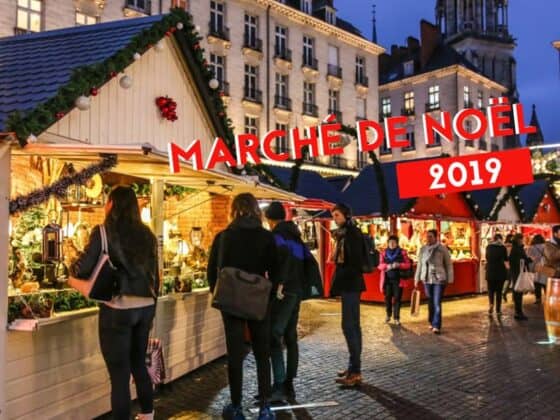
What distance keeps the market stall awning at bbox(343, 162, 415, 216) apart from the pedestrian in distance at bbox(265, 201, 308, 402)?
903 cm

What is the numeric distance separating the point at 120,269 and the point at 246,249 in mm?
1018

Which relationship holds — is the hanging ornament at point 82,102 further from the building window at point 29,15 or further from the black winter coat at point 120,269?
the building window at point 29,15

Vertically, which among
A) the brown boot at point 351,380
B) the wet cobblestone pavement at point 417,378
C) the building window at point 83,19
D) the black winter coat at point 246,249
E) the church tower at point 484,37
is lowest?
the wet cobblestone pavement at point 417,378

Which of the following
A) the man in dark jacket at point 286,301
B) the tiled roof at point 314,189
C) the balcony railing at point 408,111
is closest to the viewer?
the man in dark jacket at point 286,301

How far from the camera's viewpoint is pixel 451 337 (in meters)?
9.59

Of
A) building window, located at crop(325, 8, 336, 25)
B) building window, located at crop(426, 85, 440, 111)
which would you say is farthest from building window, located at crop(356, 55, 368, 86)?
building window, located at crop(426, 85, 440, 111)

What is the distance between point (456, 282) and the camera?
54.2 ft

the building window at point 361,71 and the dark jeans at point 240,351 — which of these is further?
the building window at point 361,71

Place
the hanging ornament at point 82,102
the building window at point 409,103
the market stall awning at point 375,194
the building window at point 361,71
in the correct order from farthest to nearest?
the building window at point 409,103 → the building window at point 361,71 → the market stall awning at point 375,194 → the hanging ornament at point 82,102

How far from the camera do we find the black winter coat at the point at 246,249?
481cm

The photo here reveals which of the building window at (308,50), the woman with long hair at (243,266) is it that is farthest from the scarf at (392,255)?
the building window at (308,50)

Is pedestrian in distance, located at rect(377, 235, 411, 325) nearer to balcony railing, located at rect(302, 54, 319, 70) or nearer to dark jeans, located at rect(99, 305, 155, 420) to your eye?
dark jeans, located at rect(99, 305, 155, 420)

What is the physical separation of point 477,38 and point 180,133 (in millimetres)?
59261

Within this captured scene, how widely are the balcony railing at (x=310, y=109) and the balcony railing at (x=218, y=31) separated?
7.05 m
